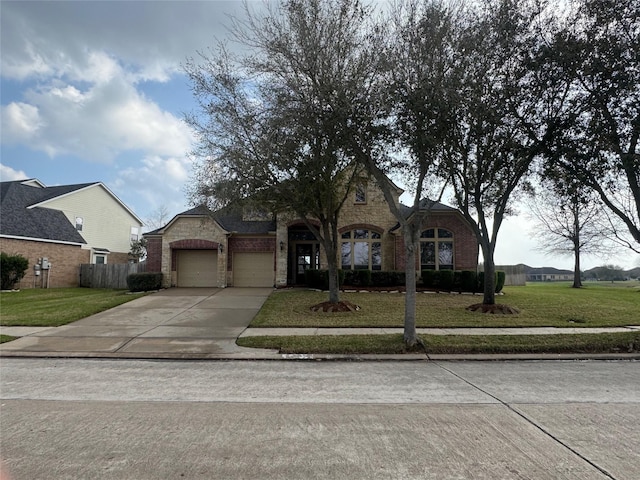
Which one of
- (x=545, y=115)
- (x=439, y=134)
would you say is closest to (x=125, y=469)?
(x=439, y=134)

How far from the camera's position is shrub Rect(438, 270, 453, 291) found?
19797 millimetres

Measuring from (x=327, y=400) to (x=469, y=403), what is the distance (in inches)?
72.1

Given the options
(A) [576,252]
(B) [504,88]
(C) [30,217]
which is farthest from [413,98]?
(A) [576,252]

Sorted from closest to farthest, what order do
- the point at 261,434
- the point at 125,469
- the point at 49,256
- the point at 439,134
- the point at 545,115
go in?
the point at 125,469, the point at 261,434, the point at 439,134, the point at 545,115, the point at 49,256

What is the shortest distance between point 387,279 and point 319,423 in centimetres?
1625

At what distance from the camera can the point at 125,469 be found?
11.1ft

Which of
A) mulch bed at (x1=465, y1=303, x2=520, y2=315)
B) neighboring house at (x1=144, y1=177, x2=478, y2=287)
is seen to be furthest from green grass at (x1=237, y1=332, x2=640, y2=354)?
neighboring house at (x1=144, y1=177, x2=478, y2=287)

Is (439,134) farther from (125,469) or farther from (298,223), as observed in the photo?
(298,223)

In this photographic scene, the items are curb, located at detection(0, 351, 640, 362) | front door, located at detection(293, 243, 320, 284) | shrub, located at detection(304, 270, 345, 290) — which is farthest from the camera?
front door, located at detection(293, 243, 320, 284)

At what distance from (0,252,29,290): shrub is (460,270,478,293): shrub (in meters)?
22.7

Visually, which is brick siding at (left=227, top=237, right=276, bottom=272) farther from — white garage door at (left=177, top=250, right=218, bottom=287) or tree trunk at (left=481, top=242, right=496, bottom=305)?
tree trunk at (left=481, top=242, right=496, bottom=305)

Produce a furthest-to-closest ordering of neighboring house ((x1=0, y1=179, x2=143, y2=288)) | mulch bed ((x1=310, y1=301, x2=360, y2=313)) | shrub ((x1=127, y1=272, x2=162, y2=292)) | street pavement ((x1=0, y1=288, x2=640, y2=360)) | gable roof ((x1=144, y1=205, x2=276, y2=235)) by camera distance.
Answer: neighboring house ((x1=0, y1=179, x2=143, y2=288)) < gable roof ((x1=144, y1=205, x2=276, y2=235)) < shrub ((x1=127, y1=272, x2=162, y2=292)) < mulch bed ((x1=310, y1=301, x2=360, y2=313)) < street pavement ((x1=0, y1=288, x2=640, y2=360))

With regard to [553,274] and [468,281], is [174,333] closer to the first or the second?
[468,281]

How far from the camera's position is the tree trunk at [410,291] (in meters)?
9.10
